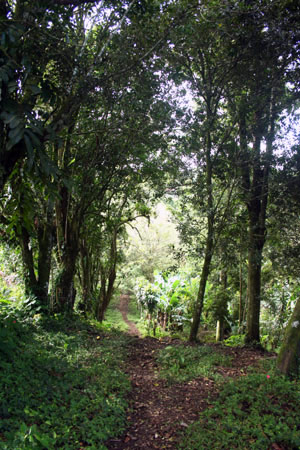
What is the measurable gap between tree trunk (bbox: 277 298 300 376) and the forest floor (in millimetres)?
967

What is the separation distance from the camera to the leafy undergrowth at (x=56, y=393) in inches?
121

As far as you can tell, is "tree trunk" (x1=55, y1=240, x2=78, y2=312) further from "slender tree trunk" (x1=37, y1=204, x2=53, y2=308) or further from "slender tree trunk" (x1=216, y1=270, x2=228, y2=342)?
"slender tree trunk" (x1=216, y1=270, x2=228, y2=342)

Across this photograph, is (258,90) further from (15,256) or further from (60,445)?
(15,256)

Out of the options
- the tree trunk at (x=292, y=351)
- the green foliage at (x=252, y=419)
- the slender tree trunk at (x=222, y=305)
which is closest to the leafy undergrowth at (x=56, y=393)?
the green foliage at (x=252, y=419)

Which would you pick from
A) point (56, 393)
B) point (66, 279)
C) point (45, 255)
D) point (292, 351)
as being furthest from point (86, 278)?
point (292, 351)

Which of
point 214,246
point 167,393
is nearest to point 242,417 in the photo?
point 167,393

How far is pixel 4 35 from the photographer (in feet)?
11.3

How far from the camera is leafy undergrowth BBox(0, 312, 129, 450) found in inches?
121

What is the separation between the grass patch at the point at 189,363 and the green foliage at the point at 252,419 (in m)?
0.96

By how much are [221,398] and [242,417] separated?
2.14ft

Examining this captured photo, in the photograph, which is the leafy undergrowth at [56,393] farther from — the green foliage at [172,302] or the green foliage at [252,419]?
the green foliage at [172,302]

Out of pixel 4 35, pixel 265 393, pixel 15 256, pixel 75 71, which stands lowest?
pixel 265 393

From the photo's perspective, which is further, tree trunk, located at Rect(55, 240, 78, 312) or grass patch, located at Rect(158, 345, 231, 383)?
tree trunk, located at Rect(55, 240, 78, 312)

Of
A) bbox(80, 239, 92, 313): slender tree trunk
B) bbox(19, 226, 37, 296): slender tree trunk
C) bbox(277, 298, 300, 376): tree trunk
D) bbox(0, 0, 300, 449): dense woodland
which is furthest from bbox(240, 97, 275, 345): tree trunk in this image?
bbox(80, 239, 92, 313): slender tree trunk
